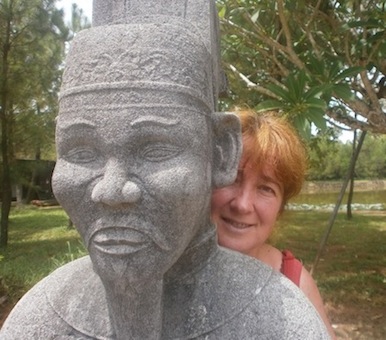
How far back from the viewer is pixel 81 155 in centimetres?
114

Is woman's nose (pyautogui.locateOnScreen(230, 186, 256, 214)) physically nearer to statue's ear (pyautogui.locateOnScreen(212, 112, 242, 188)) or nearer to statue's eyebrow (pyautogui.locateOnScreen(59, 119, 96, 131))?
statue's ear (pyautogui.locateOnScreen(212, 112, 242, 188))

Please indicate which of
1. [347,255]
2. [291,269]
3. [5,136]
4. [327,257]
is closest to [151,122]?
[291,269]

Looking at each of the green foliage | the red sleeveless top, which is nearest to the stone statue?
the red sleeveless top

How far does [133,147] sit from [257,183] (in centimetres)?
63

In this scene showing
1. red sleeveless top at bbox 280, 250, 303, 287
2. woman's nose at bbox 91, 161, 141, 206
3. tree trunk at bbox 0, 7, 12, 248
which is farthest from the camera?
tree trunk at bbox 0, 7, 12, 248

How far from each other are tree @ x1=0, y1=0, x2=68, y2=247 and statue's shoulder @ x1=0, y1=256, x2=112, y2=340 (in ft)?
22.7

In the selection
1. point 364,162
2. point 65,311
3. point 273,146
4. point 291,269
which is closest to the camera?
point 65,311

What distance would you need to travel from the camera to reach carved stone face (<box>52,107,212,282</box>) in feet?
3.50

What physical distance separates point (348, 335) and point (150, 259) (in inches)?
151

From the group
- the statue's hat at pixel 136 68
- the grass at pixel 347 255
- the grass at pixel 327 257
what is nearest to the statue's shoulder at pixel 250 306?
the statue's hat at pixel 136 68

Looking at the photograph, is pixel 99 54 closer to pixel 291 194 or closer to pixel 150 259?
pixel 150 259

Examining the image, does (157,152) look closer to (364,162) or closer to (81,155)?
(81,155)

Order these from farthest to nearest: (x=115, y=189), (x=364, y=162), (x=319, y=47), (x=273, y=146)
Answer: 1. (x=364, y=162)
2. (x=319, y=47)
3. (x=273, y=146)
4. (x=115, y=189)

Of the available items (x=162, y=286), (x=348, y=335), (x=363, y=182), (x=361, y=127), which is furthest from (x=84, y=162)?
(x=363, y=182)
